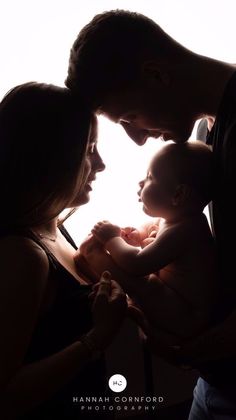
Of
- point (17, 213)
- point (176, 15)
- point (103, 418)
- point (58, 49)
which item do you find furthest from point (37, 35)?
point (103, 418)

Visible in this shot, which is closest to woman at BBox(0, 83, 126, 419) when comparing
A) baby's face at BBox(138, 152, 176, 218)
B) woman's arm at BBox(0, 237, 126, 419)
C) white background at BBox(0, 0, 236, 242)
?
woman's arm at BBox(0, 237, 126, 419)

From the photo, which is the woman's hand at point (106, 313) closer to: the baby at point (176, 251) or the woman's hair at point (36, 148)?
the baby at point (176, 251)

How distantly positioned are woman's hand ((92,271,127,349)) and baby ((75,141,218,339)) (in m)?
0.08

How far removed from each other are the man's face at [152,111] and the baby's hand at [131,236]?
21 cm

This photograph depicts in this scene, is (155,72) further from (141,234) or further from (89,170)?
(141,234)

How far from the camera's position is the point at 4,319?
617 mm

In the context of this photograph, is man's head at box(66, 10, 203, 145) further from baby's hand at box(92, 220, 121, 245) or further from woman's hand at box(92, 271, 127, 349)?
woman's hand at box(92, 271, 127, 349)

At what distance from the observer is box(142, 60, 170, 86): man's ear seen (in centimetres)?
83

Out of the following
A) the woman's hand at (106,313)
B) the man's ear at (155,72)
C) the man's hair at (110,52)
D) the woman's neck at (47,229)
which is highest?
the man's hair at (110,52)

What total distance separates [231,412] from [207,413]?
0.08 meters

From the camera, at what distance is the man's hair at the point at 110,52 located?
2.64 feet

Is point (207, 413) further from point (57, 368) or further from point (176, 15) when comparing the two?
point (176, 15)

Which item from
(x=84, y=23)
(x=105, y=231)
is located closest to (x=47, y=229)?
(x=105, y=231)

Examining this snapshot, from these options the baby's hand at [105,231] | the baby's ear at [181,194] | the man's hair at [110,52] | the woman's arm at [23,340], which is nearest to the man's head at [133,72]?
the man's hair at [110,52]
